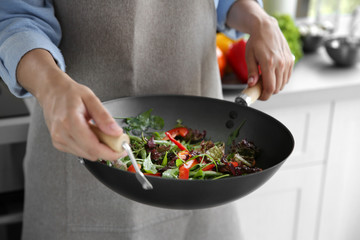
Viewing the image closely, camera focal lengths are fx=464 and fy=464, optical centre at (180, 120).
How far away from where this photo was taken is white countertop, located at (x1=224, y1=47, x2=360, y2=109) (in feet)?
4.07

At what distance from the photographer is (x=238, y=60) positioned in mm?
1240

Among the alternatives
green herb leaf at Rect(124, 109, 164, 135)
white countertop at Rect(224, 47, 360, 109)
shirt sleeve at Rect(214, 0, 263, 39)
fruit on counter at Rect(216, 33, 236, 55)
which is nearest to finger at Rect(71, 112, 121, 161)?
green herb leaf at Rect(124, 109, 164, 135)

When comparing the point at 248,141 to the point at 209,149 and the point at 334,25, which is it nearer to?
the point at 209,149

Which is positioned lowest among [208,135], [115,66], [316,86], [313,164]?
[313,164]

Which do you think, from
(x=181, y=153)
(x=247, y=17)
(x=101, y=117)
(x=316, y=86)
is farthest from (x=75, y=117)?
(x=316, y=86)

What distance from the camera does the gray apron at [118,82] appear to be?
0.75 meters

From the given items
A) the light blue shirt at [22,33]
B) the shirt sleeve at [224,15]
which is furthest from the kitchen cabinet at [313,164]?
the light blue shirt at [22,33]

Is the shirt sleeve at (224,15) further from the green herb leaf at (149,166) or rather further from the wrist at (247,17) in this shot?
the green herb leaf at (149,166)

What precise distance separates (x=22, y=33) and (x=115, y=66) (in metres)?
0.17

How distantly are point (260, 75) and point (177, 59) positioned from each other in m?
0.15

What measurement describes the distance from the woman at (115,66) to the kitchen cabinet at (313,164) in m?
0.43

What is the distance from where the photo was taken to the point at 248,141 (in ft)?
2.51

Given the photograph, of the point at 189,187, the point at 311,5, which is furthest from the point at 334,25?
the point at 189,187

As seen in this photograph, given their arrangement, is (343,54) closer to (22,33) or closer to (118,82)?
(118,82)
